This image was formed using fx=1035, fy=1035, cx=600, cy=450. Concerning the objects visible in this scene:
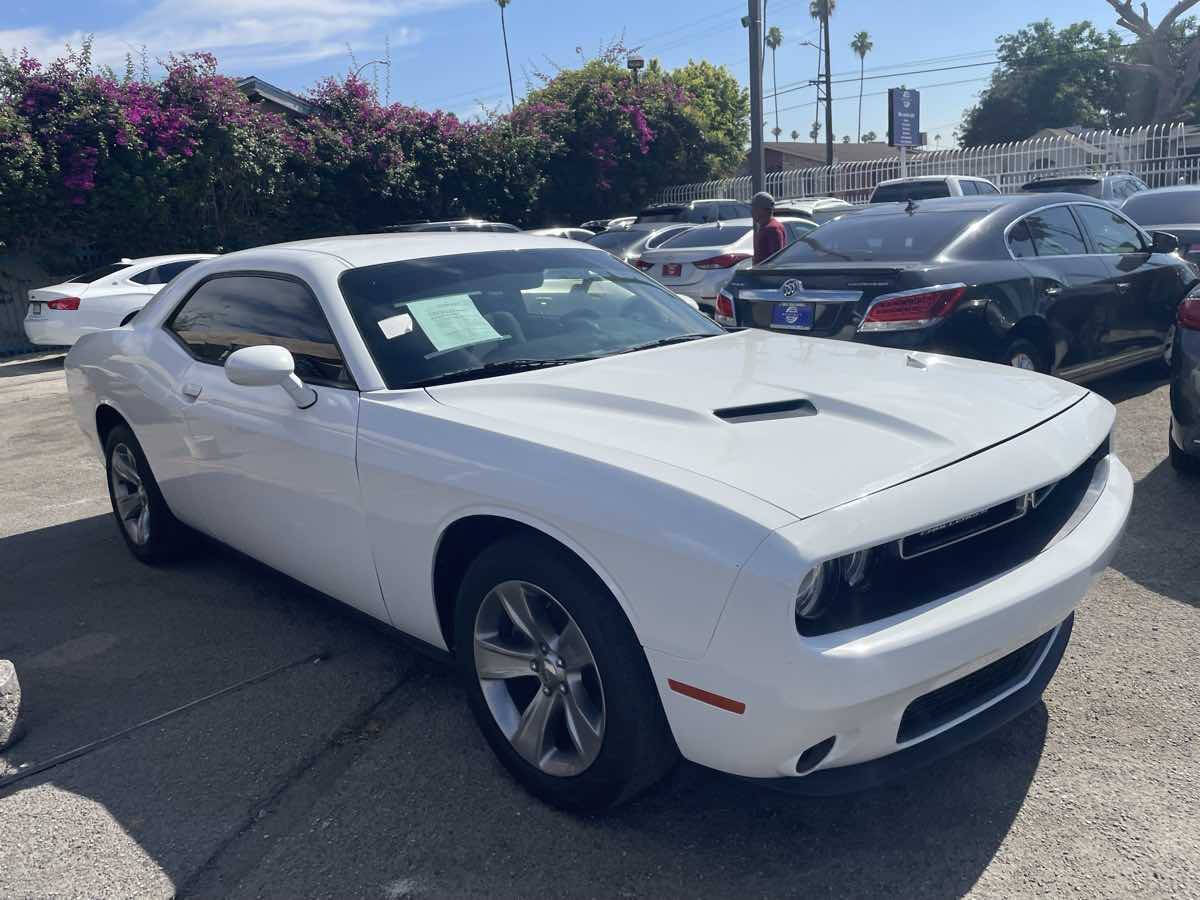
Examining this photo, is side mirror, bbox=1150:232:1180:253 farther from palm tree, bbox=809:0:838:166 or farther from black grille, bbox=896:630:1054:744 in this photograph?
palm tree, bbox=809:0:838:166

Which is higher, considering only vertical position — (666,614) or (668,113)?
(668,113)

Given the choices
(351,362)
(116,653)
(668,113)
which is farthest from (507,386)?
(668,113)

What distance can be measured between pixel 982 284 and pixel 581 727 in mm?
4394

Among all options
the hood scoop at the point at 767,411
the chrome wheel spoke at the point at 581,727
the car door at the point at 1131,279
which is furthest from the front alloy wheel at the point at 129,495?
the car door at the point at 1131,279

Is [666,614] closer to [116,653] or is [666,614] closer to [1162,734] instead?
[1162,734]

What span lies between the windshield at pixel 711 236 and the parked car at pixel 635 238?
1.79 m

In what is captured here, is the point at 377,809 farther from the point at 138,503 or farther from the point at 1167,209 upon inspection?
the point at 1167,209

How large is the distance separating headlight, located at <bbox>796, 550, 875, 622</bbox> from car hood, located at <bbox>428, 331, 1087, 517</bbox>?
14cm

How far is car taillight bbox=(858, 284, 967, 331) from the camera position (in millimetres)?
5902

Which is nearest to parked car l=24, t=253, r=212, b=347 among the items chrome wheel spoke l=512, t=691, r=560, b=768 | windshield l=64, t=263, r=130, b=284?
windshield l=64, t=263, r=130, b=284

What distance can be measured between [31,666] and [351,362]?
2008 millimetres

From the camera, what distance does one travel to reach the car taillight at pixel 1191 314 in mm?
5254

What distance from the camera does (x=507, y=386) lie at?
3.29 meters

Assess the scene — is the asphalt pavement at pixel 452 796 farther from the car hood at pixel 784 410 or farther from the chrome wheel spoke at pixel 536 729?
the car hood at pixel 784 410
